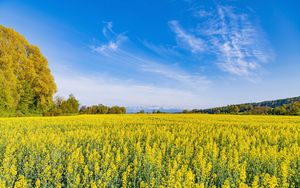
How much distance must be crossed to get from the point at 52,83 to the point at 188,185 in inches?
1941

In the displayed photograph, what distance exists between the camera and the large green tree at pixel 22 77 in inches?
1713

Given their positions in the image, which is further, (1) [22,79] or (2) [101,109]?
(2) [101,109]

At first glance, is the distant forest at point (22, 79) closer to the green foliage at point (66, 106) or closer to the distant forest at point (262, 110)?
the green foliage at point (66, 106)

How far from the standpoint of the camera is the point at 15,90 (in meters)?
45.4

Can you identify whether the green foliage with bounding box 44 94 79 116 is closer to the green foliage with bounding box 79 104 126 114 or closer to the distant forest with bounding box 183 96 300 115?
the green foliage with bounding box 79 104 126 114

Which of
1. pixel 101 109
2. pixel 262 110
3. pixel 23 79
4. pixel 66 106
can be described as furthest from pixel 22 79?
pixel 262 110

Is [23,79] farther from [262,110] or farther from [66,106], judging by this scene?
[262,110]

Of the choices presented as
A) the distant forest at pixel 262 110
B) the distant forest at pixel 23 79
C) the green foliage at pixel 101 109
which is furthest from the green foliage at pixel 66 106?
the distant forest at pixel 262 110

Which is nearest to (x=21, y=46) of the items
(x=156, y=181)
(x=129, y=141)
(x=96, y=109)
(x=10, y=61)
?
(x=10, y=61)

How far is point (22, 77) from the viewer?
47.0 metres

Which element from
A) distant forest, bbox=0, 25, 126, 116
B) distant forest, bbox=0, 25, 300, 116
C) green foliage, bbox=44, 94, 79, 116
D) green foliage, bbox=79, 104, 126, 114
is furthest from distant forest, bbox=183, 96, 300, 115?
→ distant forest, bbox=0, 25, 126, 116

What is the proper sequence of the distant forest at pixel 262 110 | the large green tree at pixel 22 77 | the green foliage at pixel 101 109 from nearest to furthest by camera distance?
the large green tree at pixel 22 77 < the distant forest at pixel 262 110 < the green foliage at pixel 101 109

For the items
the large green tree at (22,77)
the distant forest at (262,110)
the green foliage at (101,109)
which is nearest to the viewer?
the large green tree at (22,77)

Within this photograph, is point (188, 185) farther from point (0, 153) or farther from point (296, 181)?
point (0, 153)
